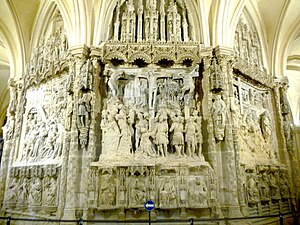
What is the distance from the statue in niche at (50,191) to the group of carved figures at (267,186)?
242 inches

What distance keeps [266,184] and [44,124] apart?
831 centimetres

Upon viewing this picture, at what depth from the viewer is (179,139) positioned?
7.84 metres

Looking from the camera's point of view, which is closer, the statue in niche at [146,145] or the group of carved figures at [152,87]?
the statue in niche at [146,145]

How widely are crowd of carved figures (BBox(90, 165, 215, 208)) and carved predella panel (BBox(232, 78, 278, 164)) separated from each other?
2.18 m

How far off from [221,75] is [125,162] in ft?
13.0

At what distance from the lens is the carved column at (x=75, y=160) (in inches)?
286

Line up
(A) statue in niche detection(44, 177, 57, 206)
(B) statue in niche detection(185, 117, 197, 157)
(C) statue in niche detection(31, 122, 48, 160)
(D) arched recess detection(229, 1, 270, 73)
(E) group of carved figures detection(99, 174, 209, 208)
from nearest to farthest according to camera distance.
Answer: (E) group of carved figures detection(99, 174, 209, 208), (B) statue in niche detection(185, 117, 197, 157), (A) statue in niche detection(44, 177, 57, 206), (C) statue in niche detection(31, 122, 48, 160), (D) arched recess detection(229, 1, 270, 73)

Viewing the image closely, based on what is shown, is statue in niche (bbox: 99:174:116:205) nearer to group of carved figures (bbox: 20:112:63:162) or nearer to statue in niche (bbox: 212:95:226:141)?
group of carved figures (bbox: 20:112:63:162)

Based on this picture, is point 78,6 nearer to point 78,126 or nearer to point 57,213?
point 78,126

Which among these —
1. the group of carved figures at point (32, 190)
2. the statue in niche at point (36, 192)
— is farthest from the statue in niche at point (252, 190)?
the statue in niche at point (36, 192)

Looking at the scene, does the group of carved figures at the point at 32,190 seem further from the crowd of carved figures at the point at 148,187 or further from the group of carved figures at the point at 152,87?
the group of carved figures at the point at 152,87

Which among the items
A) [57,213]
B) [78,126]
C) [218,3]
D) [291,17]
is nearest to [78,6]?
[78,126]

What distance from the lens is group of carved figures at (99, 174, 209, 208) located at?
290 inches

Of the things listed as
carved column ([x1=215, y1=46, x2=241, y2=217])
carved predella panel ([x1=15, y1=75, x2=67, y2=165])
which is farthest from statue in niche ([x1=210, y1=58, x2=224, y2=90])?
carved predella panel ([x1=15, y1=75, x2=67, y2=165])
